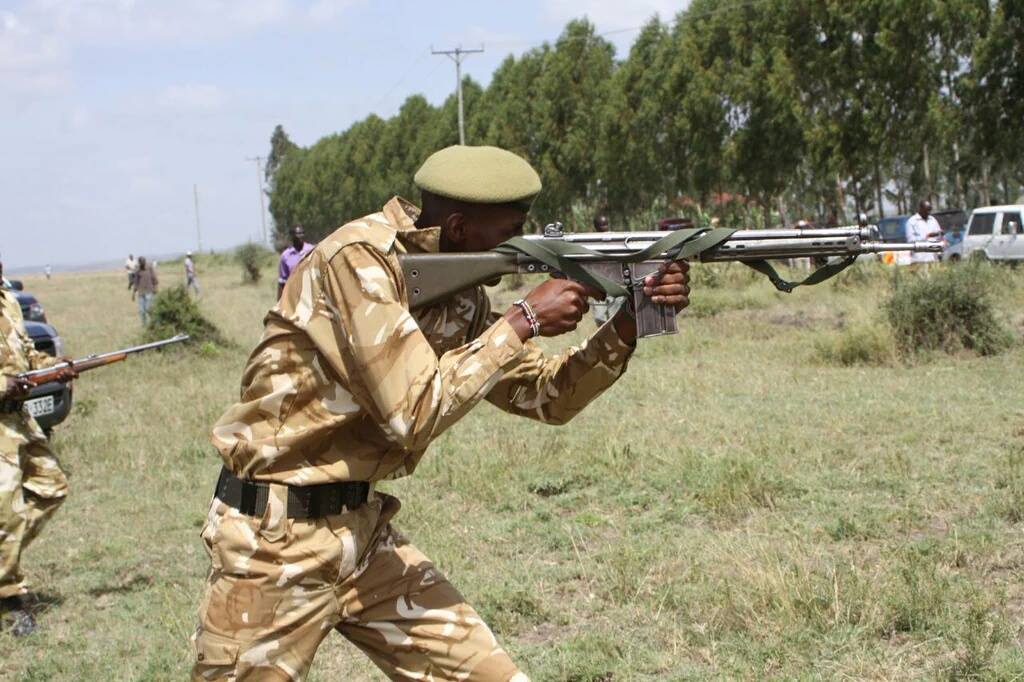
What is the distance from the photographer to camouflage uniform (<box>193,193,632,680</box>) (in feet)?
8.18

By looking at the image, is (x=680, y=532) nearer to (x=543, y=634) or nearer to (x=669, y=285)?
(x=543, y=634)

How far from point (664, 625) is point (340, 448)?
201 centimetres

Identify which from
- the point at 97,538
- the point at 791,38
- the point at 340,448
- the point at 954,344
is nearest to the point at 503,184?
the point at 340,448

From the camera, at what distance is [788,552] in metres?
4.76

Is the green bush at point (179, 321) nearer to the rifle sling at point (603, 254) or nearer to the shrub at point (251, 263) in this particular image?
the rifle sling at point (603, 254)

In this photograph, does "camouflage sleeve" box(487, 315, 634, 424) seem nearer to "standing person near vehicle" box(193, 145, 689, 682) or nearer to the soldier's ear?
"standing person near vehicle" box(193, 145, 689, 682)

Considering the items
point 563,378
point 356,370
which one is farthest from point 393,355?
point 563,378

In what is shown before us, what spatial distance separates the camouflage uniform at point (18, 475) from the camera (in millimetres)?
5074

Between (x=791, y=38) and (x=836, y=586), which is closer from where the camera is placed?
(x=836, y=586)

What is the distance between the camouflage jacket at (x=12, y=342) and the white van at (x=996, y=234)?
1885 centimetres

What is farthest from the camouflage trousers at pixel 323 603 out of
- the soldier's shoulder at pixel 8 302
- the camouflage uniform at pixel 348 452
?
→ the soldier's shoulder at pixel 8 302

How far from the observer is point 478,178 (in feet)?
8.68

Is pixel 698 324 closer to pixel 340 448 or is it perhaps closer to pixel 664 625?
pixel 664 625

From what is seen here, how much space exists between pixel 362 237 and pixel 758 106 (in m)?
25.9
